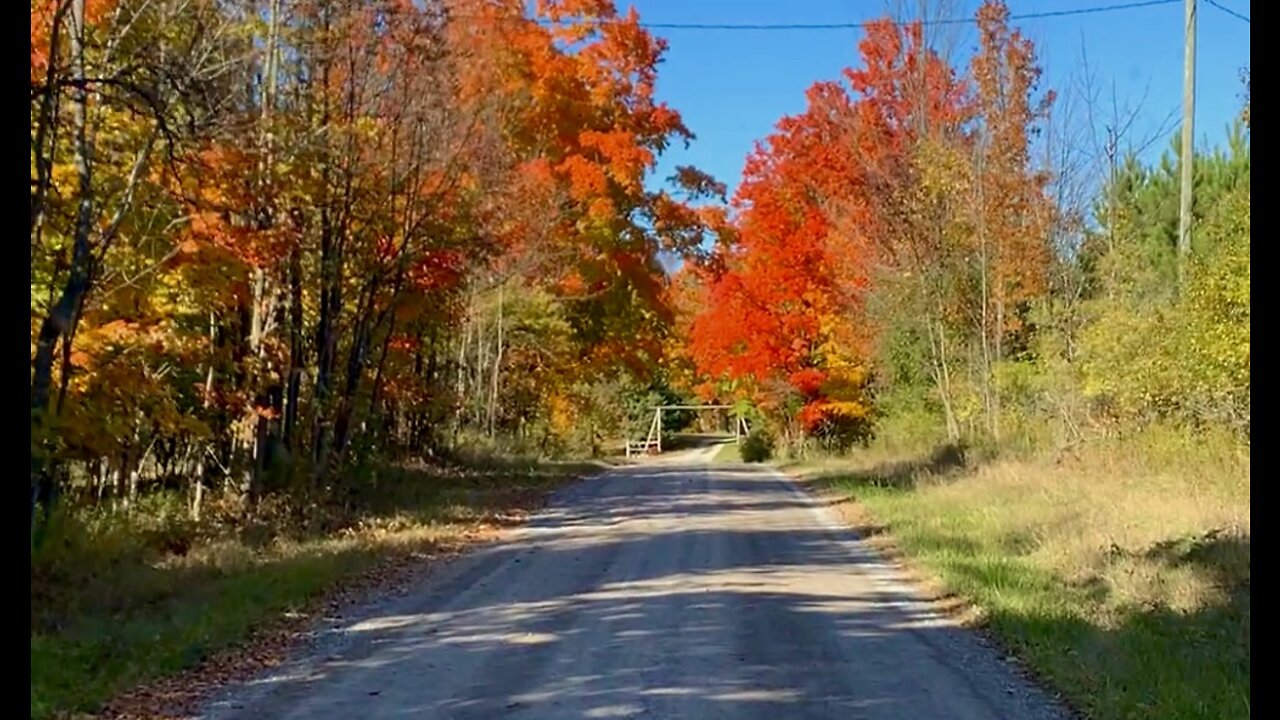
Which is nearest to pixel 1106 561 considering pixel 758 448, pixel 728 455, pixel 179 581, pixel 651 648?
pixel 651 648

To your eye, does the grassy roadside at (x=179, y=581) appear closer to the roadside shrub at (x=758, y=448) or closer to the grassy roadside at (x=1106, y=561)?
the grassy roadside at (x=1106, y=561)

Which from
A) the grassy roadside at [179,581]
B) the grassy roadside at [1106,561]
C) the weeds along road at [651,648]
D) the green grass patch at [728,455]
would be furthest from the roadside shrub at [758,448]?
the weeds along road at [651,648]

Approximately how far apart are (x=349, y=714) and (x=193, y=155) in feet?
26.2

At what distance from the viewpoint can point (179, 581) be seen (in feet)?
36.1

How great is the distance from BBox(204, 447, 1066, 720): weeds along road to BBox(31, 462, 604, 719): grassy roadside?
789mm

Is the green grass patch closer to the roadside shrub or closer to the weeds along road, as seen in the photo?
the roadside shrub

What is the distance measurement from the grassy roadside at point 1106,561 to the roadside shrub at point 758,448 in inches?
890

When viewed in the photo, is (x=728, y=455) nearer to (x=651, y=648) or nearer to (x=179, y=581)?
(x=179, y=581)

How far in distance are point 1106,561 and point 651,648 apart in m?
5.46

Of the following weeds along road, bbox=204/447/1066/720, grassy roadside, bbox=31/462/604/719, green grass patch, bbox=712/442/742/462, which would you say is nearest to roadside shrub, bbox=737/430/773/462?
green grass patch, bbox=712/442/742/462

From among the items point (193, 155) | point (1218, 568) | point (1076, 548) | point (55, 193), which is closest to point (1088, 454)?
point (1076, 548)

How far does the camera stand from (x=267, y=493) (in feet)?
55.1

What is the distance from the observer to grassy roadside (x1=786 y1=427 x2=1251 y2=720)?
7281 mm

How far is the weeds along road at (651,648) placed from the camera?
273 inches
